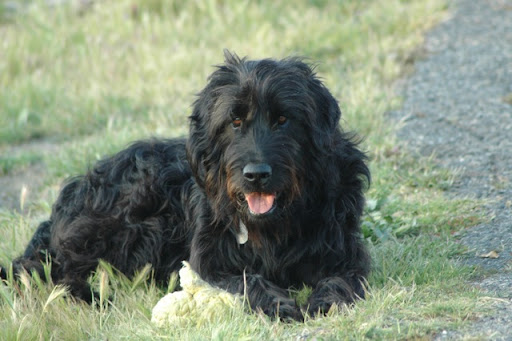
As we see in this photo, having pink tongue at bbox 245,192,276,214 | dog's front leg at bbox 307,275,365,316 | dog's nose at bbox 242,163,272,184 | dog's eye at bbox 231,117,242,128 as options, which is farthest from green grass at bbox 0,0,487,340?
dog's eye at bbox 231,117,242,128

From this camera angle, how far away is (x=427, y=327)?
12.4ft

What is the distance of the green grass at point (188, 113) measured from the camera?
→ 4.25 m

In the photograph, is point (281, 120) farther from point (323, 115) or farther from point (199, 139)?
point (199, 139)

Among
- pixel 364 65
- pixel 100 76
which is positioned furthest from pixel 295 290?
pixel 100 76

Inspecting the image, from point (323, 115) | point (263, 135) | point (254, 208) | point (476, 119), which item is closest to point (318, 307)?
point (254, 208)

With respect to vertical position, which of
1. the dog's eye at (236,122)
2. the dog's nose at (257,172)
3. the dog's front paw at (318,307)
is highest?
the dog's eye at (236,122)

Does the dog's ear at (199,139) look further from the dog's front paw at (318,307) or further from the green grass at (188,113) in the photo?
the dog's front paw at (318,307)

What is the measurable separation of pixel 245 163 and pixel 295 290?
3.23 ft

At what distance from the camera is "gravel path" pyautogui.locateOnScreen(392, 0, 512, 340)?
4906mm

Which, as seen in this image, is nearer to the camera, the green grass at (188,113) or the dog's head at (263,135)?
the green grass at (188,113)

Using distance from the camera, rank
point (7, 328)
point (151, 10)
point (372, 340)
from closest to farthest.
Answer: point (372, 340) < point (7, 328) < point (151, 10)

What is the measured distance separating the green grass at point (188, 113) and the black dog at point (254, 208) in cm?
24

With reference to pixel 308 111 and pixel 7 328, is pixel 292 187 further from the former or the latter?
pixel 7 328

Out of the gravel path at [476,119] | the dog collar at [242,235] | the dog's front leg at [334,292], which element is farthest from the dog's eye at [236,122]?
the gravel path at [476,119]
